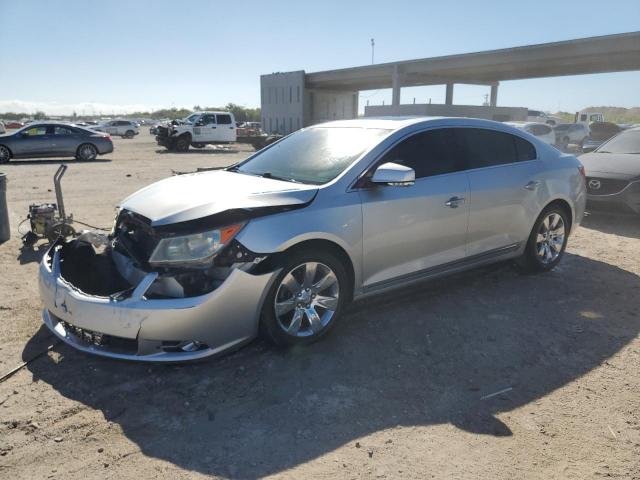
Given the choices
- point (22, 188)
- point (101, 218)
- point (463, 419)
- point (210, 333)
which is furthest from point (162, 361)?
point (22, 188)

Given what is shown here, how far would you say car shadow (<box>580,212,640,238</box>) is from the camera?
7.92 meters

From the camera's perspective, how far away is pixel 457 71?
32.2m

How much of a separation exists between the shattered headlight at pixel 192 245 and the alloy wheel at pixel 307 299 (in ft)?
1.73

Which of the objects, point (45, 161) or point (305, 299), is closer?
point (305, 299)

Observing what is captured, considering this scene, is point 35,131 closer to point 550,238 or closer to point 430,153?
point 430,153

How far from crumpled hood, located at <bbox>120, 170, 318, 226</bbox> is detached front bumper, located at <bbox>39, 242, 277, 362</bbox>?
1.47 feet

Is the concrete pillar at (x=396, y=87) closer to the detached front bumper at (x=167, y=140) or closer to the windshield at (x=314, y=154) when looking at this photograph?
the detached front bumper at (x=167, y=140)

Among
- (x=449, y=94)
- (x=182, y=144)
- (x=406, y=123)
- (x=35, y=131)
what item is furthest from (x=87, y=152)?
(x=449, y=94)

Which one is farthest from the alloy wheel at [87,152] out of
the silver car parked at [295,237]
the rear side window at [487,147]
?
the rear side window at [487,147]

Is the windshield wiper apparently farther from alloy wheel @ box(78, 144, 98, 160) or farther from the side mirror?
alloy wheel @ box(78, 144, 98, 160)

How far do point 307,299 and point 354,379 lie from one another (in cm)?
67

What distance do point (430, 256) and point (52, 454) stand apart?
3125mm

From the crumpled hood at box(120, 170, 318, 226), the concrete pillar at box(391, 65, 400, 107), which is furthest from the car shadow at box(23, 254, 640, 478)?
the concrete pillar at box(391, 65, 400, 107)

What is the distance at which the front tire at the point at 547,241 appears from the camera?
218 inches
